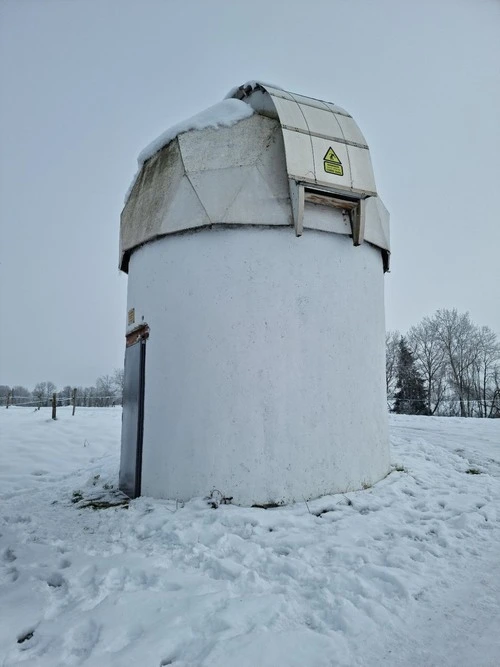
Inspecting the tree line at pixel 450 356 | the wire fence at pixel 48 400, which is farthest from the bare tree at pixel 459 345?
the wire fence at pixel 48 400

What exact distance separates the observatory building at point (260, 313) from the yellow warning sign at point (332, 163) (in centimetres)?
2

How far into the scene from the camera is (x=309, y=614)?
9.59 ft

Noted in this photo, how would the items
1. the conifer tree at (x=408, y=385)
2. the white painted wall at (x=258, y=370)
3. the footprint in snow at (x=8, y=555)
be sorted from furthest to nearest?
the conifer tree at (x=408, y=385)
the white painted wall at (x=258, y=370)
the footprint in snow at (x=8, y=555)

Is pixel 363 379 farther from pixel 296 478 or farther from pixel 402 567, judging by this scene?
pixel 402 567

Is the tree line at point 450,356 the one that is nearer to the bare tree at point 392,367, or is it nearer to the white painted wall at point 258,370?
the bare tree at point 392,367

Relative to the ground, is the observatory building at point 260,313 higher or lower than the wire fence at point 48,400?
higher

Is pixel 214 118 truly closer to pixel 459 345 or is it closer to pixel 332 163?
pixel 332 163

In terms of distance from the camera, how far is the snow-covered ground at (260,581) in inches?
102

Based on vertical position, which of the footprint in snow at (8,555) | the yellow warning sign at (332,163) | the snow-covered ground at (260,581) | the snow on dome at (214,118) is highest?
the snow on dome at (214,118)

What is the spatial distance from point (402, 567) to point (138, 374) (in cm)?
416

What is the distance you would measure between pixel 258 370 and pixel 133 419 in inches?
90.8

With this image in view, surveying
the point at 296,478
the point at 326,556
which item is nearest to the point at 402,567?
the point at 326,556

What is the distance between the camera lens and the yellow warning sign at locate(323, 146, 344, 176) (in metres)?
5.69

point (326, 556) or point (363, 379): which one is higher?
point (363, 379)
